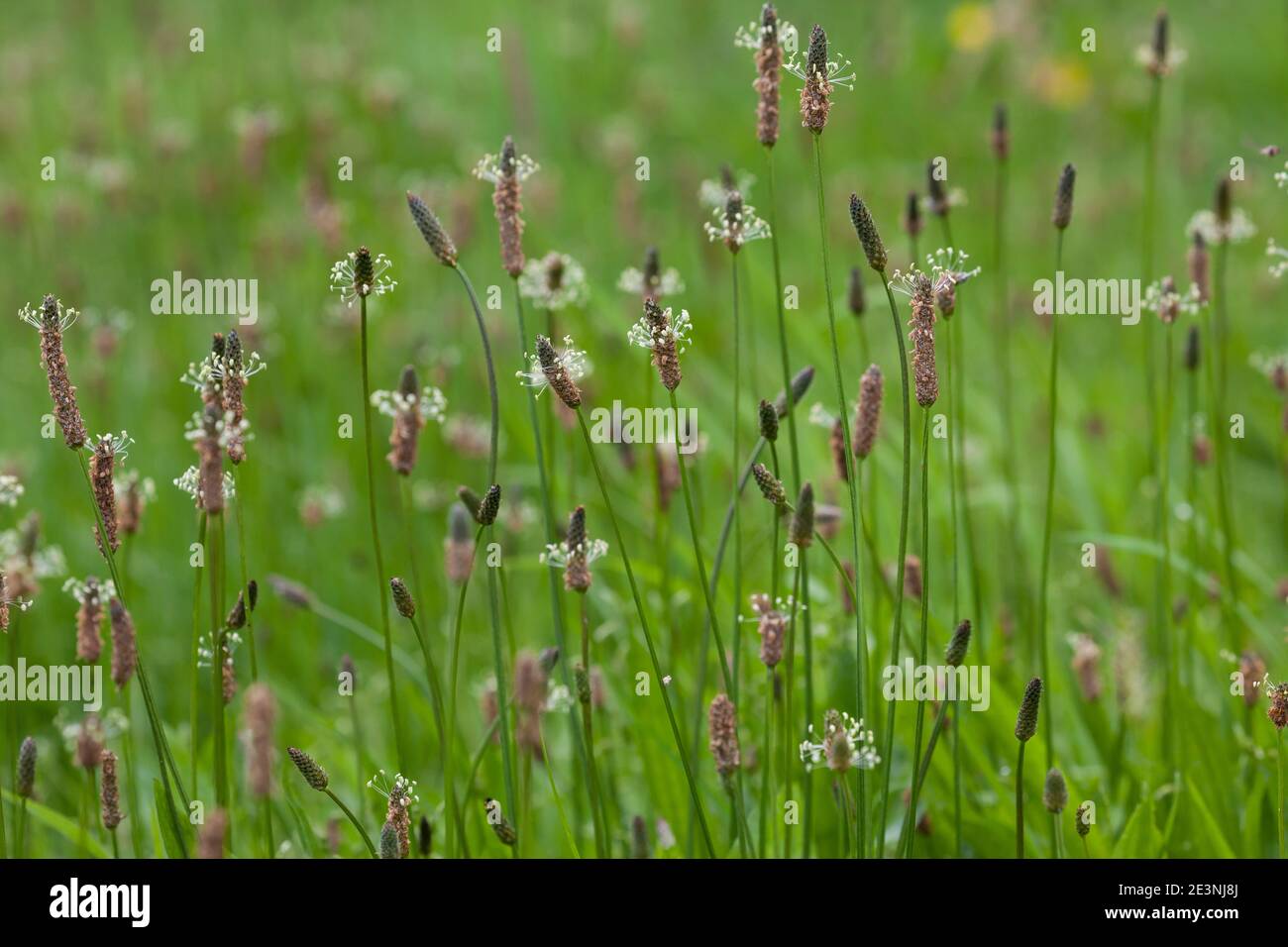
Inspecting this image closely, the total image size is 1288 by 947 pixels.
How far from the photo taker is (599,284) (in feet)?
12.6

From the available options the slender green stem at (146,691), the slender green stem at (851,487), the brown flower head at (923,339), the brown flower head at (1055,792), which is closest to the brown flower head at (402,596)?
the slender green stem at (146,691)

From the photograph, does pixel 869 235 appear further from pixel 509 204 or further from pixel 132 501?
pixel 132 501

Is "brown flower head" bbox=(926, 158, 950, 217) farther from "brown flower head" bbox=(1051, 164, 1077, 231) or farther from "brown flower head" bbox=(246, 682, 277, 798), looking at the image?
"brown flower head" bbox=(246, 682, 277, 798)

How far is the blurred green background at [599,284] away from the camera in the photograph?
2.53 meters

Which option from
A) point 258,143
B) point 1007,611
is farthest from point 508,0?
point 1007,611

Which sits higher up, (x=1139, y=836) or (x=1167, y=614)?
(x=1167, y=614)

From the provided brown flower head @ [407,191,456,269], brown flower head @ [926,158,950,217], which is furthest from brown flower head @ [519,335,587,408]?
brown flower head @ [926,158,950,217]

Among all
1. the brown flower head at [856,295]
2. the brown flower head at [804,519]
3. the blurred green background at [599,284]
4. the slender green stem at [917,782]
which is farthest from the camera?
the blurred green background at [599,284]

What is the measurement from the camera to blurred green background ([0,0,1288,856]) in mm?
2531

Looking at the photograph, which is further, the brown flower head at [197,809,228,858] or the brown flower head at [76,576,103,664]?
the brown flower head at [76,576,103,664]

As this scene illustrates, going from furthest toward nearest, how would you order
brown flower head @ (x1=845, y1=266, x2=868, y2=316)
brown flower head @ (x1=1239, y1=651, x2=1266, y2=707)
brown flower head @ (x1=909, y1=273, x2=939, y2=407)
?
brown flower head @ (x1=845, y1=266, x2=868, y2=316) → brown flower head @ (x1=1239, y1=651, x2=1266, y2=707) → brown flower head @ (x1=909, y1=273, x2=939, y2=407)

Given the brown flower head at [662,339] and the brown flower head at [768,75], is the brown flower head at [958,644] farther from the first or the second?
the brown flower head at [768,75]

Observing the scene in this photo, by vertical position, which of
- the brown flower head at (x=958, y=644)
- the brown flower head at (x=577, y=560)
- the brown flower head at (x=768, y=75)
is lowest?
the brown flower head at (x=958, y=644)

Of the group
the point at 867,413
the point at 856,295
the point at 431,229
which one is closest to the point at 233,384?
the point at 431,229
